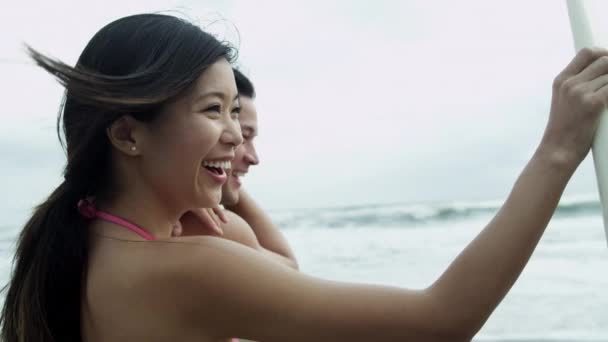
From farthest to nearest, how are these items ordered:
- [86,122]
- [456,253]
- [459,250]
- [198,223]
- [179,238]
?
1. [459,250]
2. [456,253]
3. [198,223]
4. [86,122]
5. [179,238]

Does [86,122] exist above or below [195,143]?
above

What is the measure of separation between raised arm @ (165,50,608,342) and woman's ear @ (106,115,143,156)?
315 millimetres

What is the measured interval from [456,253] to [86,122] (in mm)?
11339

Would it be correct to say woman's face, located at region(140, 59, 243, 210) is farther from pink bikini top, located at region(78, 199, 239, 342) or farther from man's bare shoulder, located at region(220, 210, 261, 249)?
man's bare shoulder, located at region(220, 210, 261, 249)

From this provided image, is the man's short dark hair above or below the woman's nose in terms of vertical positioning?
above

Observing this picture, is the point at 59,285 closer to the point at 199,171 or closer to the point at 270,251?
the point at 199,171

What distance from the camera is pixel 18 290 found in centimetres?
159

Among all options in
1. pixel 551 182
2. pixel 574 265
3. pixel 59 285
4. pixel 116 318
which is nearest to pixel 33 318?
pixel 59 285

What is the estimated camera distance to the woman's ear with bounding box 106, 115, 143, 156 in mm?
1480

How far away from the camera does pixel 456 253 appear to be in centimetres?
1220

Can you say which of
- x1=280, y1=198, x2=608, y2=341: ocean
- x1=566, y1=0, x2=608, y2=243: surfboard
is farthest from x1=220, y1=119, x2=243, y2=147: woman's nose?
x1=280, y1=198, x2=608, y2=341: ocean

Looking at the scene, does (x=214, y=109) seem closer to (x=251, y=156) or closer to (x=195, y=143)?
(x=195, y=143)

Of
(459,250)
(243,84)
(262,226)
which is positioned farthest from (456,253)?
(243,84)

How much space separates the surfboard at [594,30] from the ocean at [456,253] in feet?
5.49
